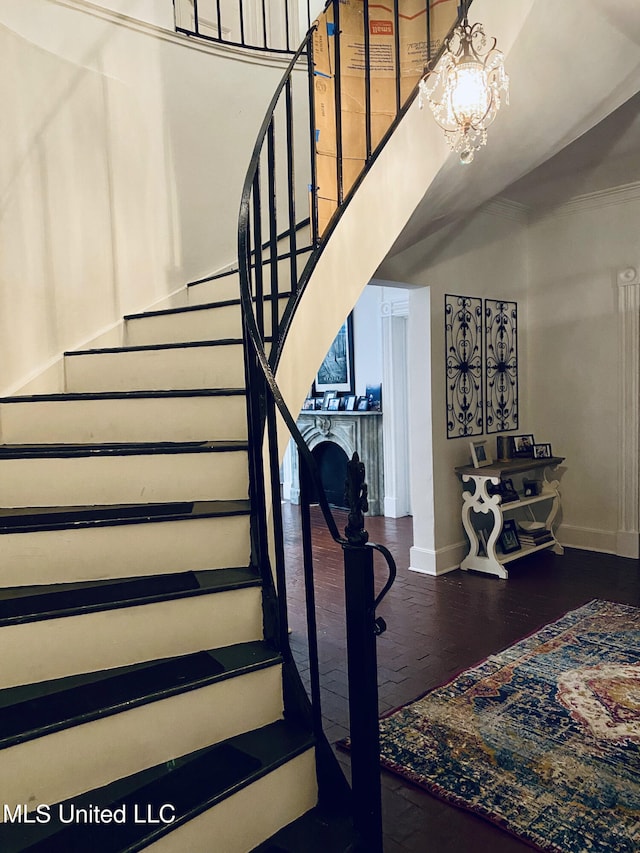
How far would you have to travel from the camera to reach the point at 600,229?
201 inches

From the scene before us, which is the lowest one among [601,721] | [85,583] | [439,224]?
[601,721]

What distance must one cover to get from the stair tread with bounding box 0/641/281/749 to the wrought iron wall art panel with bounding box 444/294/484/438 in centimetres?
341

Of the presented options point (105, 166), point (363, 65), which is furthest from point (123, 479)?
point (363, 65)

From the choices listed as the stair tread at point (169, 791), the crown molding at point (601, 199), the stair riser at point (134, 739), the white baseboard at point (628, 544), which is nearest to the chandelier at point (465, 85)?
the stair riser at point (134, 739)

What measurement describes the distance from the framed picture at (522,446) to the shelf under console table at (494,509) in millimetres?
72

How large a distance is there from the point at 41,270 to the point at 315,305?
4.41ft

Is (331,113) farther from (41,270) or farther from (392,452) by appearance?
(392,452)

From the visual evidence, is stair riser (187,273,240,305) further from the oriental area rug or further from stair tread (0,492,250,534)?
the oriental area rug

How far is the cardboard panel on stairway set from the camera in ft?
8.50

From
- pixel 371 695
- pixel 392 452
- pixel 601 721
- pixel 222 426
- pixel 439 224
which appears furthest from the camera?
pixel 392 452

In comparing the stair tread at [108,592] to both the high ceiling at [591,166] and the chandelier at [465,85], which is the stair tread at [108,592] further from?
the high ceiling at [591,166]

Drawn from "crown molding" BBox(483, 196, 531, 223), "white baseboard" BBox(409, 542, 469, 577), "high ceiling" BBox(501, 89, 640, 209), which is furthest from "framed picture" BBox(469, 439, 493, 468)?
"high ceiling" BBox(501, 89, 640, 209)

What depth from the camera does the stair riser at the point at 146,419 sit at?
2.38 meters

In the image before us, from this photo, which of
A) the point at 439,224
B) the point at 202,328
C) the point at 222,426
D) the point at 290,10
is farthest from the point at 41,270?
the point at 290,10
